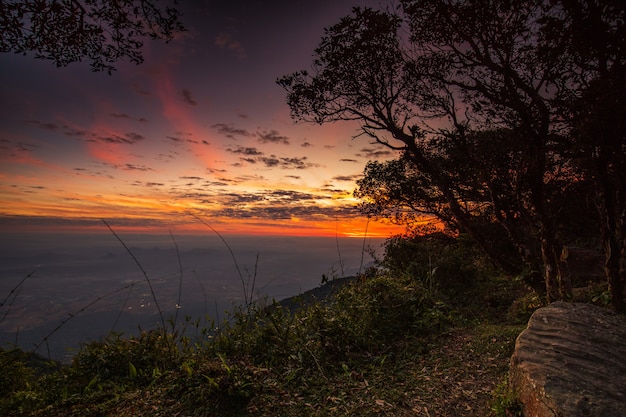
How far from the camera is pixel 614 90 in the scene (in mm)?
5125

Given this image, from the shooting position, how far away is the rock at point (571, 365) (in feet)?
9.11

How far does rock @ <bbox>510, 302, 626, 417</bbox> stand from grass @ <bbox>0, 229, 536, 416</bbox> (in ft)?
1.34

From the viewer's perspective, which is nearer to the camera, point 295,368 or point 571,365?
point 571,365

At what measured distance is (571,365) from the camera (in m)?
3.24

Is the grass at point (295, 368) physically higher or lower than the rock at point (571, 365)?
lower

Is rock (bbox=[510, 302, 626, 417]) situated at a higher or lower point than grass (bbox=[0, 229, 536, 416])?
higher

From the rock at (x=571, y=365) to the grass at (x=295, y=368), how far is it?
408 mm

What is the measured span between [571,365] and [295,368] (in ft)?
10.7

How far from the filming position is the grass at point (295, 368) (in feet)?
12.5

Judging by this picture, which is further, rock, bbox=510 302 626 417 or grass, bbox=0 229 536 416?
grass, bbox=0 229 536 416

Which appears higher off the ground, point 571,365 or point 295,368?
point 571,365

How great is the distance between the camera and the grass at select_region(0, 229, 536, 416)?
150 inches

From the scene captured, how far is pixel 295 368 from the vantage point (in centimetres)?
474

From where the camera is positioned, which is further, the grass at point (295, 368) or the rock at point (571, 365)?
the grass at point (295, 368)
